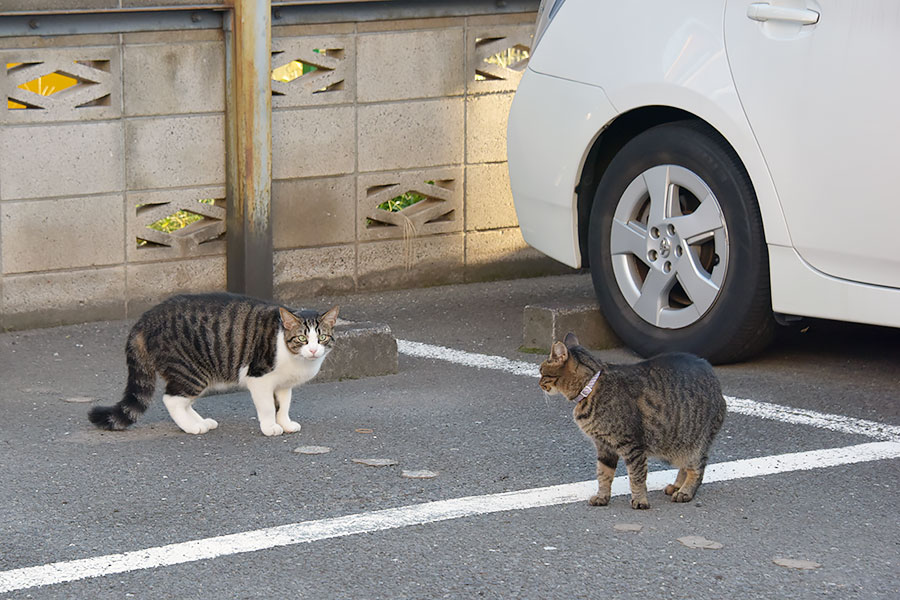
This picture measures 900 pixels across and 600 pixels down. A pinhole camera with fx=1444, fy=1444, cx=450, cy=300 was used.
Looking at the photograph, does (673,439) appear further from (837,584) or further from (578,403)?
(837,584)

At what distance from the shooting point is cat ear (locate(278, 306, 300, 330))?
544 cm

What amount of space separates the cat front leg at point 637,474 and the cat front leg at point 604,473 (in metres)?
0.06

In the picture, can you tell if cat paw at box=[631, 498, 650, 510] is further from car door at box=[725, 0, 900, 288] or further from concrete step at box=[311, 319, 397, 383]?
concrete step at box=[311, 319, 397, 383]

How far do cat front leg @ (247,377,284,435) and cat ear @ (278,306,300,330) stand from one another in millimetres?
245

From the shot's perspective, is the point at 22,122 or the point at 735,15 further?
the point at 22,122

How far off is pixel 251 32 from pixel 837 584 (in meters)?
4.60

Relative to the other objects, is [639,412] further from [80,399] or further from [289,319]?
[80,399]

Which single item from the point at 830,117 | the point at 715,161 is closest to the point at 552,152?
the point at 715,161

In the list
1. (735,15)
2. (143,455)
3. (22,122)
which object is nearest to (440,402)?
(143,455)

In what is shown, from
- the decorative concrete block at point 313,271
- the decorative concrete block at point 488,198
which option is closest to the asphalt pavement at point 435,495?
the decorative concrete block at point 313,271

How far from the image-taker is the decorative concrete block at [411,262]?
27.5ft

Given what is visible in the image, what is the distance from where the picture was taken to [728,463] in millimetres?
5211

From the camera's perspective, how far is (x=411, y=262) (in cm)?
849

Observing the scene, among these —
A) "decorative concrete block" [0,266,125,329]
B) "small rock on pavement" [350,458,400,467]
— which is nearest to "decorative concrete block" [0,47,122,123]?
"decorative concrete block" [0,266,125,329]
